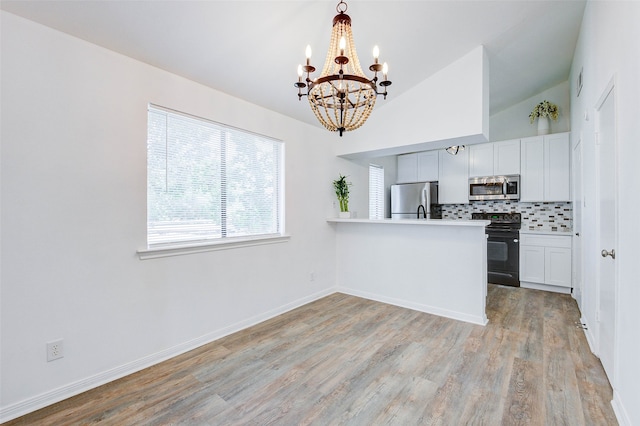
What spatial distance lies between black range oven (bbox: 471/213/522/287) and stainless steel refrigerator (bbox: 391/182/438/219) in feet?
3.42

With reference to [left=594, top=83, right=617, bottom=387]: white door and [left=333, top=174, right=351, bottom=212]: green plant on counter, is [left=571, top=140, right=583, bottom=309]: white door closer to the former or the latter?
[left=594, top=83, right=617, bottom=387]: white door

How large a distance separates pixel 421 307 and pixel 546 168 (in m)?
3.02

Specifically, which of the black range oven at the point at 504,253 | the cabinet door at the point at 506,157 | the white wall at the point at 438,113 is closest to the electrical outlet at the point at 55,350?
the white wall at the point at 438,113

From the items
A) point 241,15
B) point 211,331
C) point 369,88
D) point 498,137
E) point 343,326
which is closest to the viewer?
point 369,88

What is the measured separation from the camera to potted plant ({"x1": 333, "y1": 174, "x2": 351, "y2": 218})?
4363 millimetres

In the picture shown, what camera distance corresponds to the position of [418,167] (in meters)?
5.90

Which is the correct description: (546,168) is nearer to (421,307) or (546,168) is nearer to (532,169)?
(532,169)

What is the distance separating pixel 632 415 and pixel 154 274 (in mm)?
3155

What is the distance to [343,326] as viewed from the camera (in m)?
3.20

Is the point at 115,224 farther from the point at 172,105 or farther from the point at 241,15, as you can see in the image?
the point at 241,15

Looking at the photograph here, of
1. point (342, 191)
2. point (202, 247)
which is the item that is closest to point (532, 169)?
point (342, 191)

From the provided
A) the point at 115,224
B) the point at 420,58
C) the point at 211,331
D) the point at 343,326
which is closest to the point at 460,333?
the point at 343,326

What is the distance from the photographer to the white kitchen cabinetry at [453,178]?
17.5ft

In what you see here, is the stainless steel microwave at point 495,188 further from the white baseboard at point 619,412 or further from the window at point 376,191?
the white baseboard at point 619,412
